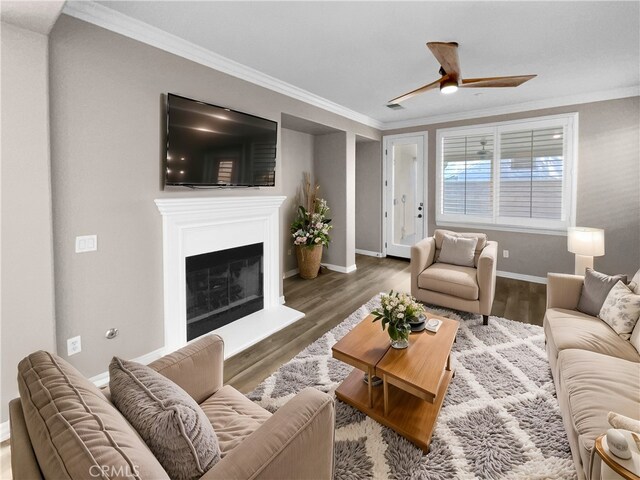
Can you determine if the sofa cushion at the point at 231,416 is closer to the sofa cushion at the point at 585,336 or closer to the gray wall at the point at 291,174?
the sofa cushion at the point at 585,336

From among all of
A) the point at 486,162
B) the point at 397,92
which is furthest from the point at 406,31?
the point at 486,162

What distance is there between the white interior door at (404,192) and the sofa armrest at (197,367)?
4.90 metres

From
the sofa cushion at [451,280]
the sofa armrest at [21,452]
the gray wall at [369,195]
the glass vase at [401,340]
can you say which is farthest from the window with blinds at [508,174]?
the sofa armrest at [21,452]

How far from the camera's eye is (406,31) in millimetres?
2494

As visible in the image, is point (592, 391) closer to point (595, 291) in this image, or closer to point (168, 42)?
point (595, 291)

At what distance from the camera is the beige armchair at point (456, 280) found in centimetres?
314

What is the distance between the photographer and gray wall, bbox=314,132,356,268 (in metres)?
5.10

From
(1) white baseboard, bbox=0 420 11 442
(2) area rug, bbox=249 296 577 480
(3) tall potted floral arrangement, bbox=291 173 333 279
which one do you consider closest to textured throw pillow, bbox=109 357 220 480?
(2) area rug, bbox=249 296 577 480

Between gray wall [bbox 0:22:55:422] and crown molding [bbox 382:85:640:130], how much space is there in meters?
5.05

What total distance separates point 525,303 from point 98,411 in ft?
14.1

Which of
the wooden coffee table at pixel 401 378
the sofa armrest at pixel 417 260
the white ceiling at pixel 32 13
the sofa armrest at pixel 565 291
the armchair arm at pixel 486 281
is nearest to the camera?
the white ceiling at pixel 32 13

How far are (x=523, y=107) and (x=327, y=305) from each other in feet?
13.2

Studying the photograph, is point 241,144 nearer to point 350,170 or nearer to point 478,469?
point 350,170

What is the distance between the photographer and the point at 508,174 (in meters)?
4.75
